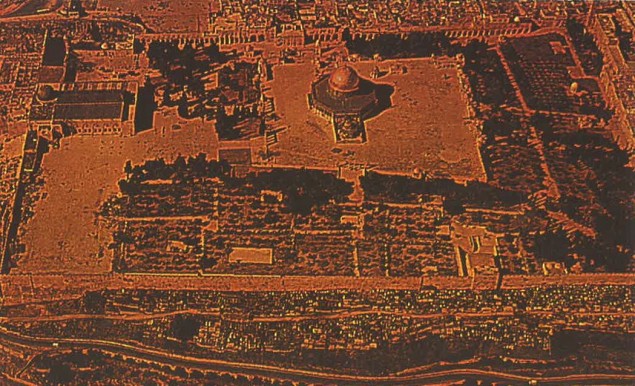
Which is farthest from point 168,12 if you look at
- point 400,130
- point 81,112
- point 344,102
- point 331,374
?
point 331,374

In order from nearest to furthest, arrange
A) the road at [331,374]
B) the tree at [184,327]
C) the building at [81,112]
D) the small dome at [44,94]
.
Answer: the road at [331,374], the tree at [184,327], the building at [81,112], the small dome at [44,94]

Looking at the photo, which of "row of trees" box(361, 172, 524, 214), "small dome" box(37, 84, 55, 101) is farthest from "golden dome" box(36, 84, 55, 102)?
"row of trees" box(361, 172, 524, 214)

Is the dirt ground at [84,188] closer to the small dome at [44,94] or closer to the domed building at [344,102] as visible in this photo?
the small dome at [44,94]

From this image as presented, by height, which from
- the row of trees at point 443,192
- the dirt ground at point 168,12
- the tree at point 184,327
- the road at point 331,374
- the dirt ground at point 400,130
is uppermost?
the dirt ground at point 168,12

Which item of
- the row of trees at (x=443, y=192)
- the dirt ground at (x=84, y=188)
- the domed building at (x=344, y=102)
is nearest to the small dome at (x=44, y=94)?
the dirt ground at (x=84, y=188)

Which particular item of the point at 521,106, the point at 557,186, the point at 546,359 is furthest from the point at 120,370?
the point at 521,106

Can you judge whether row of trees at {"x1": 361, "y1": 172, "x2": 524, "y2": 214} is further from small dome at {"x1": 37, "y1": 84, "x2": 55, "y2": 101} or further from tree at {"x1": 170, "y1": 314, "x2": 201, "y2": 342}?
small dome at {"x1": 37, "y1": 84, "x2": 55, "y2": 101}

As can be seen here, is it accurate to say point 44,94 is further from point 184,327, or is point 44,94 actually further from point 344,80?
point 184,327

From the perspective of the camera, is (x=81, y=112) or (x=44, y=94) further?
(x=44, y=94)
